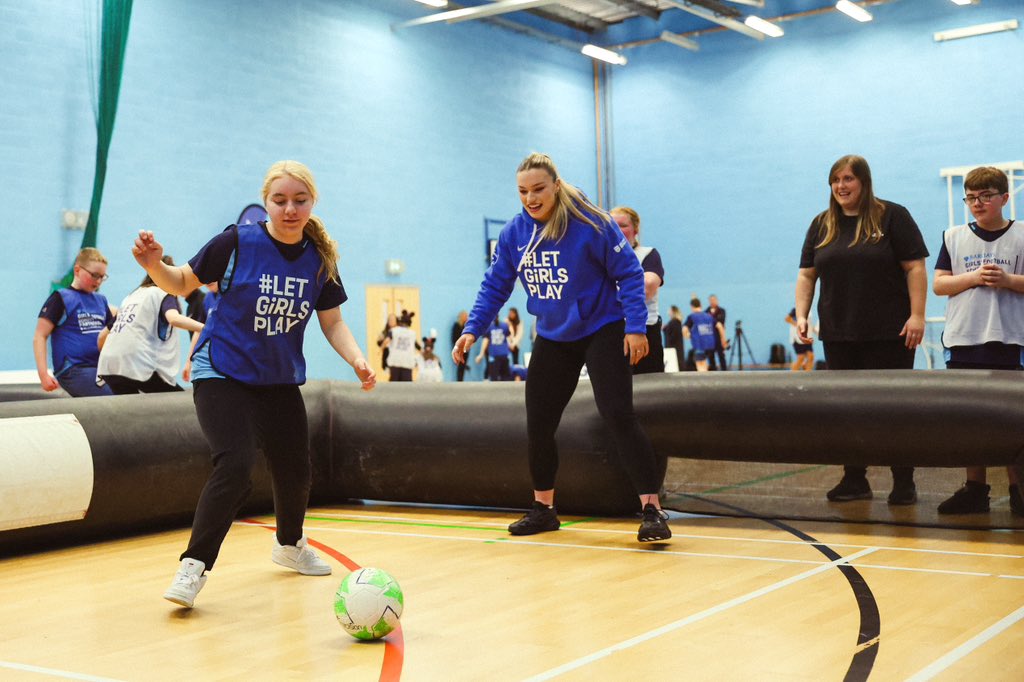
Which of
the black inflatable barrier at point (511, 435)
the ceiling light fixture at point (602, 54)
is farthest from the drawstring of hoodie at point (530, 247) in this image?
the ceiling light fixture at point (602, 54)

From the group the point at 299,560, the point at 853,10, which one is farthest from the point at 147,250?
the point at 853,10

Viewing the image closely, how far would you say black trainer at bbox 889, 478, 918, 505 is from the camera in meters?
4.88

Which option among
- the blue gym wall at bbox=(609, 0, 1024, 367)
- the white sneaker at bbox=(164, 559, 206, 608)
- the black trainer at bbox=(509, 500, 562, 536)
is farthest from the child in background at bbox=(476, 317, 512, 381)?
the white sneaker at bbox=(164, 559, 206, 608)

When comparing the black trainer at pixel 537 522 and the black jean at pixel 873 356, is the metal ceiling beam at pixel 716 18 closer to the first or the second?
the black jean at pixel 873 356

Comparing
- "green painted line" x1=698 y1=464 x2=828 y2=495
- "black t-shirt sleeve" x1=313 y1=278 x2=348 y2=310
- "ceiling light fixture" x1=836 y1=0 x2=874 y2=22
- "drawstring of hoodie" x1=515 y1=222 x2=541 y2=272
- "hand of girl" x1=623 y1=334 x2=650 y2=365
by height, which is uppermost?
"ceiling light fixture" x1=836 y1=0 x2=874 y2=22

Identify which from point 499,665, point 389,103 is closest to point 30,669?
point 499,665

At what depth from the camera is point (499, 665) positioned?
2.56 metres

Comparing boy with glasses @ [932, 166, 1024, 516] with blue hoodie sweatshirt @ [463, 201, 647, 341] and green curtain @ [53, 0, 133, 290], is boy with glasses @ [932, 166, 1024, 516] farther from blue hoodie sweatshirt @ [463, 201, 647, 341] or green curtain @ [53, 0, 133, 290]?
green curtain @ [53, 0, 133, 290]

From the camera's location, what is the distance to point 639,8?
64.1 ft

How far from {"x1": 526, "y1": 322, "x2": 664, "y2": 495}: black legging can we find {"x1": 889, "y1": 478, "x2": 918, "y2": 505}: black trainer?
1.15 meters

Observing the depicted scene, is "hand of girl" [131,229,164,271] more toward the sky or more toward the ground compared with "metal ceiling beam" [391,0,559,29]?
more toward the ground

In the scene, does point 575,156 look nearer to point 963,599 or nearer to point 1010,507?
point 1010,507

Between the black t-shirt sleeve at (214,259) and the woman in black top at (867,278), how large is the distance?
8.53ft

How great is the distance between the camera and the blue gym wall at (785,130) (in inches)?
677
